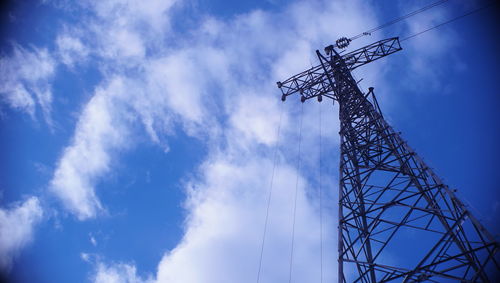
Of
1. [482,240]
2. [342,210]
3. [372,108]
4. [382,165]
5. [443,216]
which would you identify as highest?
[372,108]

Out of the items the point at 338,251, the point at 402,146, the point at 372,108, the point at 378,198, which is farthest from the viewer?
the point at 372,108

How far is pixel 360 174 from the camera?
9.18 metres

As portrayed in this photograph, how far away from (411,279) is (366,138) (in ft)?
17.9

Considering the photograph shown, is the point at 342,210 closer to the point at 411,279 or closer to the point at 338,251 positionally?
the point at 338,251

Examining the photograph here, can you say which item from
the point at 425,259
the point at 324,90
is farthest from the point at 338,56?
the point at 425,259

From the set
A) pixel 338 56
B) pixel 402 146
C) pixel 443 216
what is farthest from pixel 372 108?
pixel 443 216

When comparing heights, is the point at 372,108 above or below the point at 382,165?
above

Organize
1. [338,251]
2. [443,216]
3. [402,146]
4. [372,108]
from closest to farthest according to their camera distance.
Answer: [443,216], [338,251], [402,146], [372,108]

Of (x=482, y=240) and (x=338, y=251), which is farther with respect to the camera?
(x=338, y=251)

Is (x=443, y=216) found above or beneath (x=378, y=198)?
beneath

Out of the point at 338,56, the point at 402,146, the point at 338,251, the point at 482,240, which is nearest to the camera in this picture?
the point at 482,240

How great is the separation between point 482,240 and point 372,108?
21.6 ft

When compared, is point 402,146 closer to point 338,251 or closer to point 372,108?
point 372,108

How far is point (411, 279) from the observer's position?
18.9 ft
